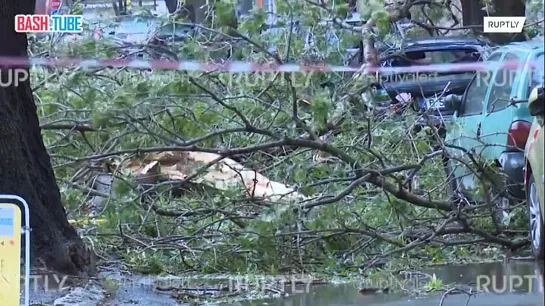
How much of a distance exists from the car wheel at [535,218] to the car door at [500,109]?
2.26 feet

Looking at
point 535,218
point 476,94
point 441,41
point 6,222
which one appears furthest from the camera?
point 441,41

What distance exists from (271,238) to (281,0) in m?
1.71

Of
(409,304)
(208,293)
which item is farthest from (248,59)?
(409,304)

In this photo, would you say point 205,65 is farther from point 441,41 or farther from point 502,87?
point 441,41

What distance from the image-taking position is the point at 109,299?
20.3 feet

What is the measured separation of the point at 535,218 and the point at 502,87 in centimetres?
140

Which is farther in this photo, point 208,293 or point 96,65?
point 96,65

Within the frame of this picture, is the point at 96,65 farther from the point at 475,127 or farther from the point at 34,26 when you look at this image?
the point at 475,127

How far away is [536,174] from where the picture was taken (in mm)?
4867

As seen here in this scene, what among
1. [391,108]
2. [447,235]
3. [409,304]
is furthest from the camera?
[391,108]

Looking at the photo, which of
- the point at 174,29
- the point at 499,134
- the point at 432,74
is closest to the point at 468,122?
the point at 499,134

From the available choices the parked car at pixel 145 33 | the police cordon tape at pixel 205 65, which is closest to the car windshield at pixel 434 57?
the police cordon tape at pixel 205 65

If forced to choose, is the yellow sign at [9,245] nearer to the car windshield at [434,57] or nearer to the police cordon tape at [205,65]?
the police cordon tape at [205,65]

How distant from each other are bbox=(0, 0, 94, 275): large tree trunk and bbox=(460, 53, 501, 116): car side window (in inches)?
128
